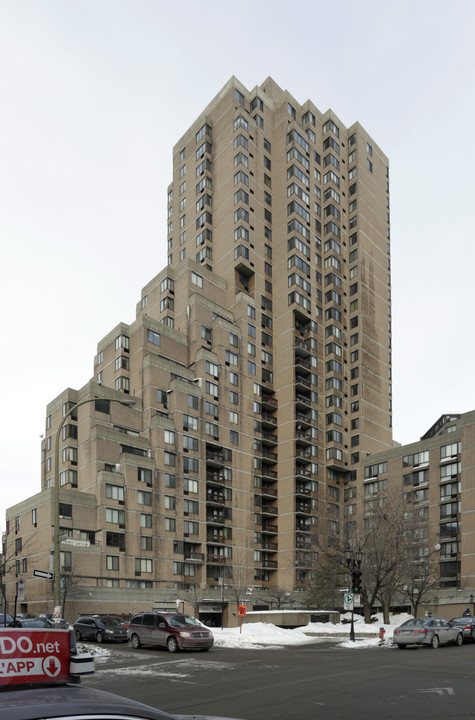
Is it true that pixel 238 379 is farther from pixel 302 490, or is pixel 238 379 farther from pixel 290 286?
pixel 302 490

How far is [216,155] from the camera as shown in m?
96.9

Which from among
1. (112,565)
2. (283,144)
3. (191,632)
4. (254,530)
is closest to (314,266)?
(283,144)

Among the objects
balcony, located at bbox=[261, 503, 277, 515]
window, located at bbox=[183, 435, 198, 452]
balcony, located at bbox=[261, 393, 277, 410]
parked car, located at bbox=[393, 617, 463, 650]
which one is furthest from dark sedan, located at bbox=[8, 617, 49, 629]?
balcony, located at bbox=[261, 393, 277, 410]

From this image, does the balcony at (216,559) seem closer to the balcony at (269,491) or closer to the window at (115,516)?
the balcony at (269,491)

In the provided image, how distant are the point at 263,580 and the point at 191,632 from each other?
5743cm

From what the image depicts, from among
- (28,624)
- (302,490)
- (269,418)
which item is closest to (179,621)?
(28,624)

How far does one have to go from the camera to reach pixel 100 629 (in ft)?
115

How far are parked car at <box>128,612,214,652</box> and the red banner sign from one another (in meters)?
25.1

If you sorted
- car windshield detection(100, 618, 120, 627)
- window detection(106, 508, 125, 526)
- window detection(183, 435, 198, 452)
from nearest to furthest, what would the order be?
car windshield detection(100, 618, 120, 627), window detection(106, 508, 125, 526), window detection(183, 435, 198, 452)

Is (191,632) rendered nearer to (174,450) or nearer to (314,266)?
(174,450)

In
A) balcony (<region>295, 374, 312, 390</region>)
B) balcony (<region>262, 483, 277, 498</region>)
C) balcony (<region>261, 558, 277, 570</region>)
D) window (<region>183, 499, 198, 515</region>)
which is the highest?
balcony (<region>295, 374, 312, 390</region>)

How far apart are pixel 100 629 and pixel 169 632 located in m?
8.70

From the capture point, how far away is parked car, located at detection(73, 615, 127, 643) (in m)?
34.7

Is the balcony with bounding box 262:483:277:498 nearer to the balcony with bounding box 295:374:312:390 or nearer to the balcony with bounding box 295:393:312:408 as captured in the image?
the balcony with bounding box 295:393:312:408
